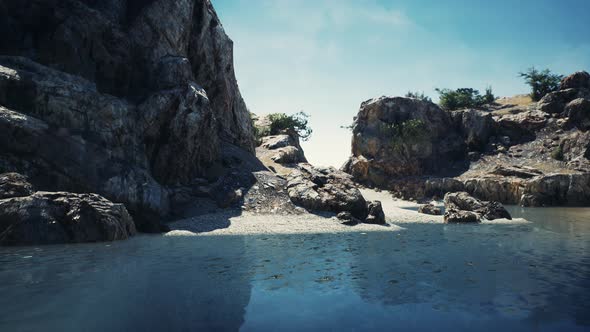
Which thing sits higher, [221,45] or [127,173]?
[221,45]

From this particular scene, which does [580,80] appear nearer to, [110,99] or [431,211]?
[431,211]

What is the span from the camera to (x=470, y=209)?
127 ft

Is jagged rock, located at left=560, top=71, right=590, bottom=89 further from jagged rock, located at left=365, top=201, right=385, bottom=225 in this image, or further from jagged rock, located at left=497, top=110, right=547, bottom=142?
jagged rock, located at left=365, top=201, right=385, bottom=225

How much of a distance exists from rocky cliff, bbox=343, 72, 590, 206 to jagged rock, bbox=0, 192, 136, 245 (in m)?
51.3

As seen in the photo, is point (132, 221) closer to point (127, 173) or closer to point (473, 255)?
point (127, 173)

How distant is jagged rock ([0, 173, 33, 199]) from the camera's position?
21.4m

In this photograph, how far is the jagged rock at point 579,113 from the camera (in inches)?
2505

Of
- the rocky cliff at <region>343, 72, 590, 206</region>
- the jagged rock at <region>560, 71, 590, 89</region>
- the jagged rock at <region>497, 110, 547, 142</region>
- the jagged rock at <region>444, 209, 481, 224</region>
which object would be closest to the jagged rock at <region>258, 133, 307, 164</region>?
the rocky cliff at <region>343, 72, 590, 206</region>

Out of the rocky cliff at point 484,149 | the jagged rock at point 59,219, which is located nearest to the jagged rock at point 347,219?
the jagged rock at point 59,219

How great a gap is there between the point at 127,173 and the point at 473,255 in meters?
23.9

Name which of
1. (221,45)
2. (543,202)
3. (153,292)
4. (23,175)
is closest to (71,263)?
(153,292)

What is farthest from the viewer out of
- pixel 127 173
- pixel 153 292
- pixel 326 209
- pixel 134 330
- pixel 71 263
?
pixel 326 209

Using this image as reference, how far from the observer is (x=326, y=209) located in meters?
34.0

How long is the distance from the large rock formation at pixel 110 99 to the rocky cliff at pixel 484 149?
40809mm
